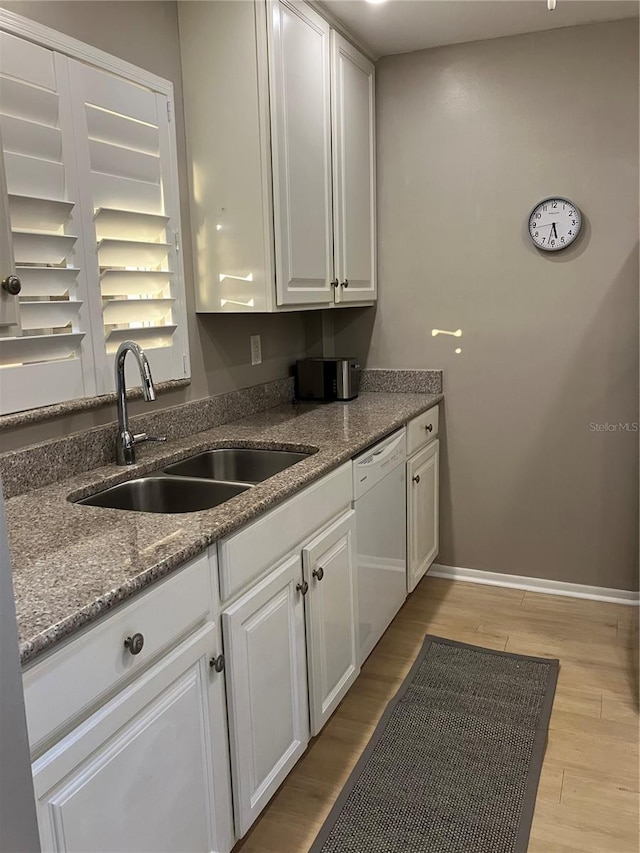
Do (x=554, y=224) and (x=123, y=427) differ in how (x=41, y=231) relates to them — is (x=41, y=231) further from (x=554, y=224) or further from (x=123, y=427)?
(x=554, y=224)

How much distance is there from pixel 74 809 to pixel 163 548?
46cm

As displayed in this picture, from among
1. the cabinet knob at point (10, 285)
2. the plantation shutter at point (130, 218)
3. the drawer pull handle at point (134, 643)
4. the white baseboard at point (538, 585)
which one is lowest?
the white baseboard at point (538, 585)

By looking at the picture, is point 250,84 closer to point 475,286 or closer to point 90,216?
point 90,216

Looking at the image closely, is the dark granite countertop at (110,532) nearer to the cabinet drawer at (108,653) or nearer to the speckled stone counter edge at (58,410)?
the cabinet drawer at (108,653)

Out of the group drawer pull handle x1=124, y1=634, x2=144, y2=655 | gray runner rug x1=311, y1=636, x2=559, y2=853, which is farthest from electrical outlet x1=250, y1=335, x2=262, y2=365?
drawer pull handle x1=124, y1=634, x2=144, y2=655

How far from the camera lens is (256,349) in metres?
2.95

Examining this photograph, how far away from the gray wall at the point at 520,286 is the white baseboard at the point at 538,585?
0.12 feet

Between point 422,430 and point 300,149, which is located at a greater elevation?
point 300,149

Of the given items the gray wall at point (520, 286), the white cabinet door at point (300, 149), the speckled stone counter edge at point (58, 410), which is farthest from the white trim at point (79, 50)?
the gray wall at point (520, 286)


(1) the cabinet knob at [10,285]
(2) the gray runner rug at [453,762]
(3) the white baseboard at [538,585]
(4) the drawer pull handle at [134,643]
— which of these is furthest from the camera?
(3) the white baseboard at [538,585]

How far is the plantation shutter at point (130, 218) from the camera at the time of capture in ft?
6.50

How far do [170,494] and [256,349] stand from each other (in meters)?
1.06

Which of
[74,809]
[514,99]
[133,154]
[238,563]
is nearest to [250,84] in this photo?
[133,154]

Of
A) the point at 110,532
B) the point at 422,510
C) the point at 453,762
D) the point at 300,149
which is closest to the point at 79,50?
the point at 300,149
